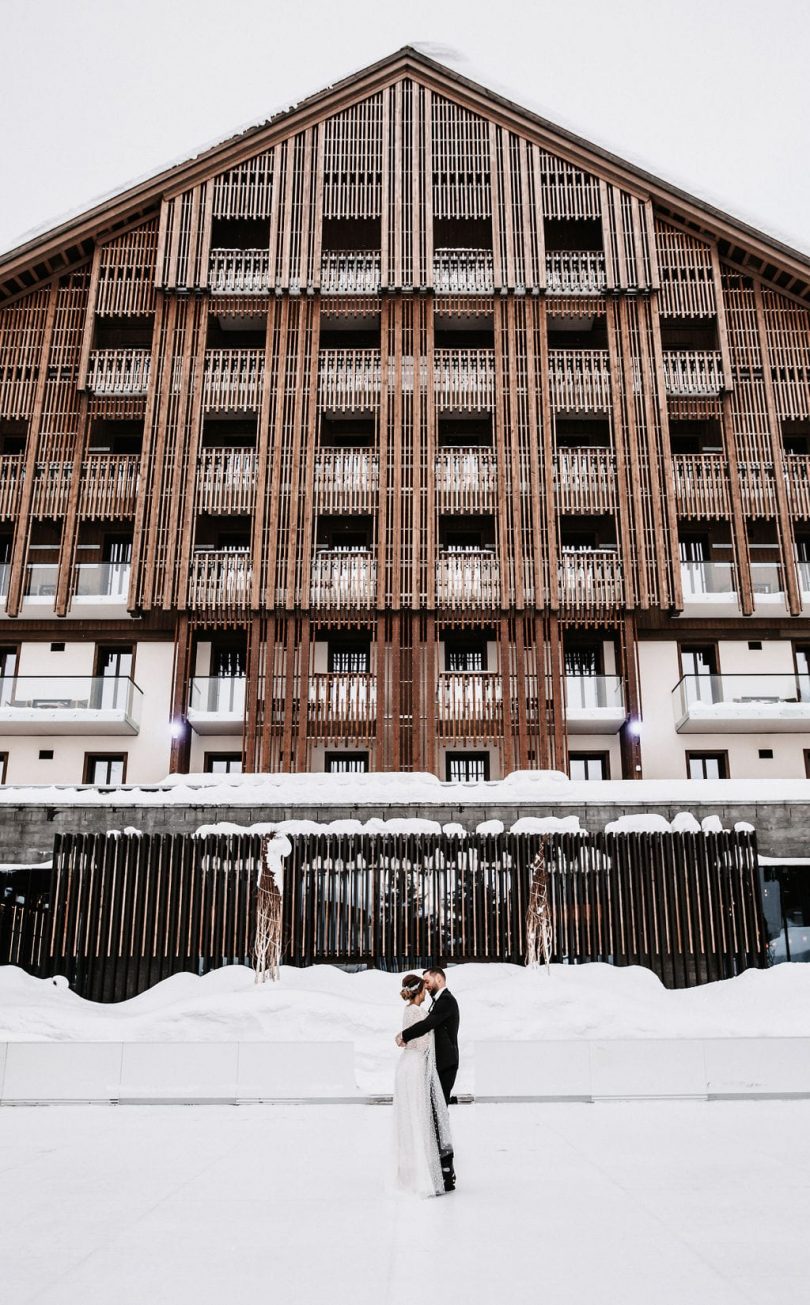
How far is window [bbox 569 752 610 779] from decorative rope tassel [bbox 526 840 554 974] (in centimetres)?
758

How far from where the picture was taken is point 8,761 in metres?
23.2

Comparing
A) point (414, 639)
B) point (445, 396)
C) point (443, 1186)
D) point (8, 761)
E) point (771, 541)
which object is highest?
point (445, 396)

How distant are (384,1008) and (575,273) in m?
18.5

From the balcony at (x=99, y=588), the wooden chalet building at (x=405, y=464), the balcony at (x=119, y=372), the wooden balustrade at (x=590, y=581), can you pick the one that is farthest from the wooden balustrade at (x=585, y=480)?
the balcony at (x=99, y=588)

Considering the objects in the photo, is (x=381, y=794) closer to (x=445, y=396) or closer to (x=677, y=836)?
(x=677, y=836)

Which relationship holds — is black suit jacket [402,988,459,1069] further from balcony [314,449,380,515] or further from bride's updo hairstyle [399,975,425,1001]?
balcony [314,449,380,515]

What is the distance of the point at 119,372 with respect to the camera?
79.9 ft

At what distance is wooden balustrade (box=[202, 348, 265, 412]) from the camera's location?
2381 centimetres

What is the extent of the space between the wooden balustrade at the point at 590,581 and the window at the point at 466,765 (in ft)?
12.9

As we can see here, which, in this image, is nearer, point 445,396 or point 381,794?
point 381,794

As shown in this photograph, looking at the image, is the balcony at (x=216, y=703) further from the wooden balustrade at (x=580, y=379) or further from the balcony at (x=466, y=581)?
the wooden balustrade at (x=580, y=379)

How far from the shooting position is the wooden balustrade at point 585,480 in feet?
75.8

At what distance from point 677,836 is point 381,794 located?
4.97 m

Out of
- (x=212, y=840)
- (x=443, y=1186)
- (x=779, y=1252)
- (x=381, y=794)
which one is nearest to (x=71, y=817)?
(x=212, y=840)
